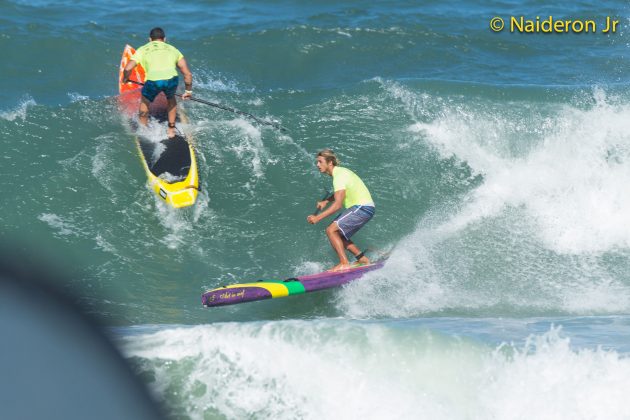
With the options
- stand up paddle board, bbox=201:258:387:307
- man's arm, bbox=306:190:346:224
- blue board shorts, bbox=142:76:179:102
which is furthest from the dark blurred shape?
blue board shorts, bbox=142:76:179:102

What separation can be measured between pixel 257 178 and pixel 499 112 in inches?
173

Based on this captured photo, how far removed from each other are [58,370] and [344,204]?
456 centimetres

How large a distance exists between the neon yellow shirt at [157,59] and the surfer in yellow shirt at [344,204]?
10.7ft

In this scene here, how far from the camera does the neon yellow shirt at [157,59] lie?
12.0 metres

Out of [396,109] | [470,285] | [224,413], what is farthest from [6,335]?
[396,109]

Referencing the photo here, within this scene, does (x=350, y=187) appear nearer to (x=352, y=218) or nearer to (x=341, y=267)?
(x=352, y=218)

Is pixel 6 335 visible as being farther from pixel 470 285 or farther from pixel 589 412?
pixel 470 285

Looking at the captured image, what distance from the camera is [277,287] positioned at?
9430 mm

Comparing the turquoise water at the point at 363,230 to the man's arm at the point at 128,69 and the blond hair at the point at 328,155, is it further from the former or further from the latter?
the blond hair at the point at 328,155

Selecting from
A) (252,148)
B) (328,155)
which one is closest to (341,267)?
(328,155)

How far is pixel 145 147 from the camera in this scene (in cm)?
1221

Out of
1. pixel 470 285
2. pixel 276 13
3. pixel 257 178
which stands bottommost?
pixel 470 285
